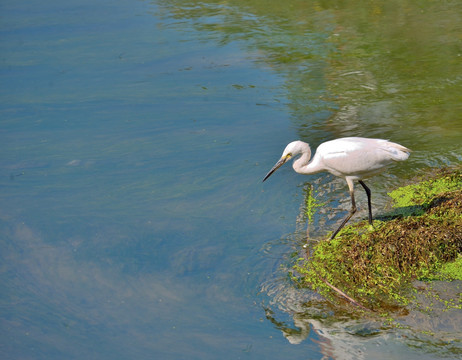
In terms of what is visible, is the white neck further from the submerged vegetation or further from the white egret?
the submerged vegetation

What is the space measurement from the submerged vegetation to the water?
216 millimetres

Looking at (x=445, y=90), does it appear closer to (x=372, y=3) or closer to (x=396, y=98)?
(x=396, y=98)

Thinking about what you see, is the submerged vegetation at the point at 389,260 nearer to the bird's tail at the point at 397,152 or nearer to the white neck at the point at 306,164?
the bird's tail at the point at 397,152

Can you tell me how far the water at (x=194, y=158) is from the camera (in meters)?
4.13

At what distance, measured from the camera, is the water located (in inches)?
163

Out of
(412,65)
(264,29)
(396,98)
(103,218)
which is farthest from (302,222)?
(264,29)

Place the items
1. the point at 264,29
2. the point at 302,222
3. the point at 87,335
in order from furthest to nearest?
the point at 264,29
the point at 302,222
the point at 87,335

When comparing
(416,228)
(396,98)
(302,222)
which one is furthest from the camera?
(396,98)

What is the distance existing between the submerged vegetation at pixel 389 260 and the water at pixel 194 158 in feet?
0.71

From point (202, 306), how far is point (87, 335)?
0.79 meters

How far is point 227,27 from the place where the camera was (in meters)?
10.1

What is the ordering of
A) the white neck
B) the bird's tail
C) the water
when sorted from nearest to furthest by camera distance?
the water, the bird's tail, the white neck

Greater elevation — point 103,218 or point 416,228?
point 416,228

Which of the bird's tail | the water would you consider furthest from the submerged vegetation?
the bird's tail
